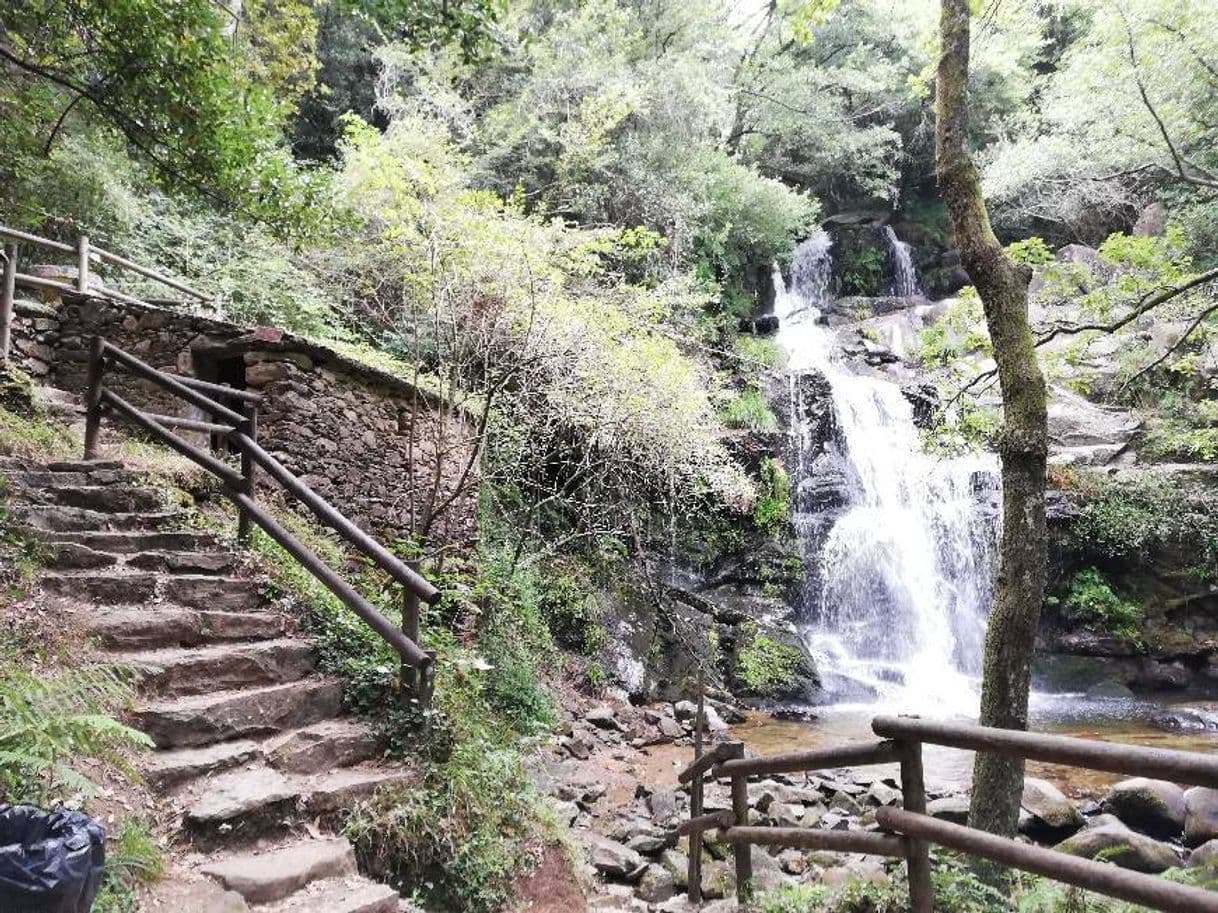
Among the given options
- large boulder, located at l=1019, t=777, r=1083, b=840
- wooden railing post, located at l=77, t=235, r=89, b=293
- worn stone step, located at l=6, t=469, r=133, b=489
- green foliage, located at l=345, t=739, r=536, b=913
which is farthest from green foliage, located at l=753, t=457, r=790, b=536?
wooden railing post, located at l=77, t=235, r=89, b=293

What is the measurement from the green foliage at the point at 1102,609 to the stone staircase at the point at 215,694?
1331cm

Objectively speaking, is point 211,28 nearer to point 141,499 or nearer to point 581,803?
point 141,499

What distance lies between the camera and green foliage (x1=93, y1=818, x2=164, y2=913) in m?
2.38

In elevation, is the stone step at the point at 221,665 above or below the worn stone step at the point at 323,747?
above

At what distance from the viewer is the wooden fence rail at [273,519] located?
4.03 m

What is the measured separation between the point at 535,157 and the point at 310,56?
15.3ft

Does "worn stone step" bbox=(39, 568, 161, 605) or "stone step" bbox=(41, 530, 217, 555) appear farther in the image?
"stone step" bbox=(41, 530, 217, 555)

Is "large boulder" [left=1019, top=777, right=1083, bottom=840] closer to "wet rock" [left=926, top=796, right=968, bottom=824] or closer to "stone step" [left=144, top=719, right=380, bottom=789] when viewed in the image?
"wet rock" [left=926, top=796, right=968, bottom=824]

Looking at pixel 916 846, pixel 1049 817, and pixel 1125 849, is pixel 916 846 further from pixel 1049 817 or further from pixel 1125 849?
pixel 1049 817

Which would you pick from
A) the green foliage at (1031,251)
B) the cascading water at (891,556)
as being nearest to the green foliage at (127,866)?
the green foliage at (1031,251)

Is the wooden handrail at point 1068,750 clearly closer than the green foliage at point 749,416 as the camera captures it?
Yes

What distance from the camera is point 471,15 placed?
507 centimetres

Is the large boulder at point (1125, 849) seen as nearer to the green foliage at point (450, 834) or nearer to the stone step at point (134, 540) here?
the green foliage at point (450, 834)

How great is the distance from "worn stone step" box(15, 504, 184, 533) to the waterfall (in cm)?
2191
